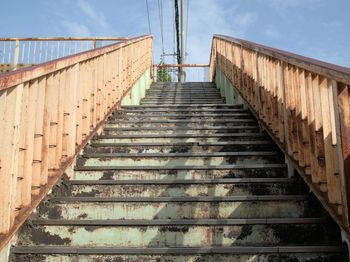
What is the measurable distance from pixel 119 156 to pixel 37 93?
1.40 m

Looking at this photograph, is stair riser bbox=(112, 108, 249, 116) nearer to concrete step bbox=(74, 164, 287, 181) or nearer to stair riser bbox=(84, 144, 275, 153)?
stair riser bbox=(84, 144, 275, 153)

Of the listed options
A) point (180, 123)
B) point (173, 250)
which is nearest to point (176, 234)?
point (173, 250)

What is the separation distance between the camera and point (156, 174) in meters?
3.74

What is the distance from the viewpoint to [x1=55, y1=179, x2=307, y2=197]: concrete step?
3.39m

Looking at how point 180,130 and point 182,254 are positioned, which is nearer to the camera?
point 182,254

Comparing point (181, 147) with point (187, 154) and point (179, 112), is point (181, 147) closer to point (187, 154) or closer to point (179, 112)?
point (187, 154)

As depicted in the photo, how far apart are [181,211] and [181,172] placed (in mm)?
658

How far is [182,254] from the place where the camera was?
2.63m

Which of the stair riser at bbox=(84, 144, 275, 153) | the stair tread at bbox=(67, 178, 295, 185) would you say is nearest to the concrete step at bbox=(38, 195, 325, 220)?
the stair tread at bbox=(67, 178, 295, 185)

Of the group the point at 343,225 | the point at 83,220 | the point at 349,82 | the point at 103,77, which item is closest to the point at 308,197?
the point at 343,225

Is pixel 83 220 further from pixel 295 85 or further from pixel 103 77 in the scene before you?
pixel 103 77

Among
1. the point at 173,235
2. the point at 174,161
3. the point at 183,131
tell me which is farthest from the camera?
the point at 183,131

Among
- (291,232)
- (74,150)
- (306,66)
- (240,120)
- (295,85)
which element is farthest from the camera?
(240,120)

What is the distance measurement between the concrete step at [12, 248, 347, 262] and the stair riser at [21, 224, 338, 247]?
156mm
